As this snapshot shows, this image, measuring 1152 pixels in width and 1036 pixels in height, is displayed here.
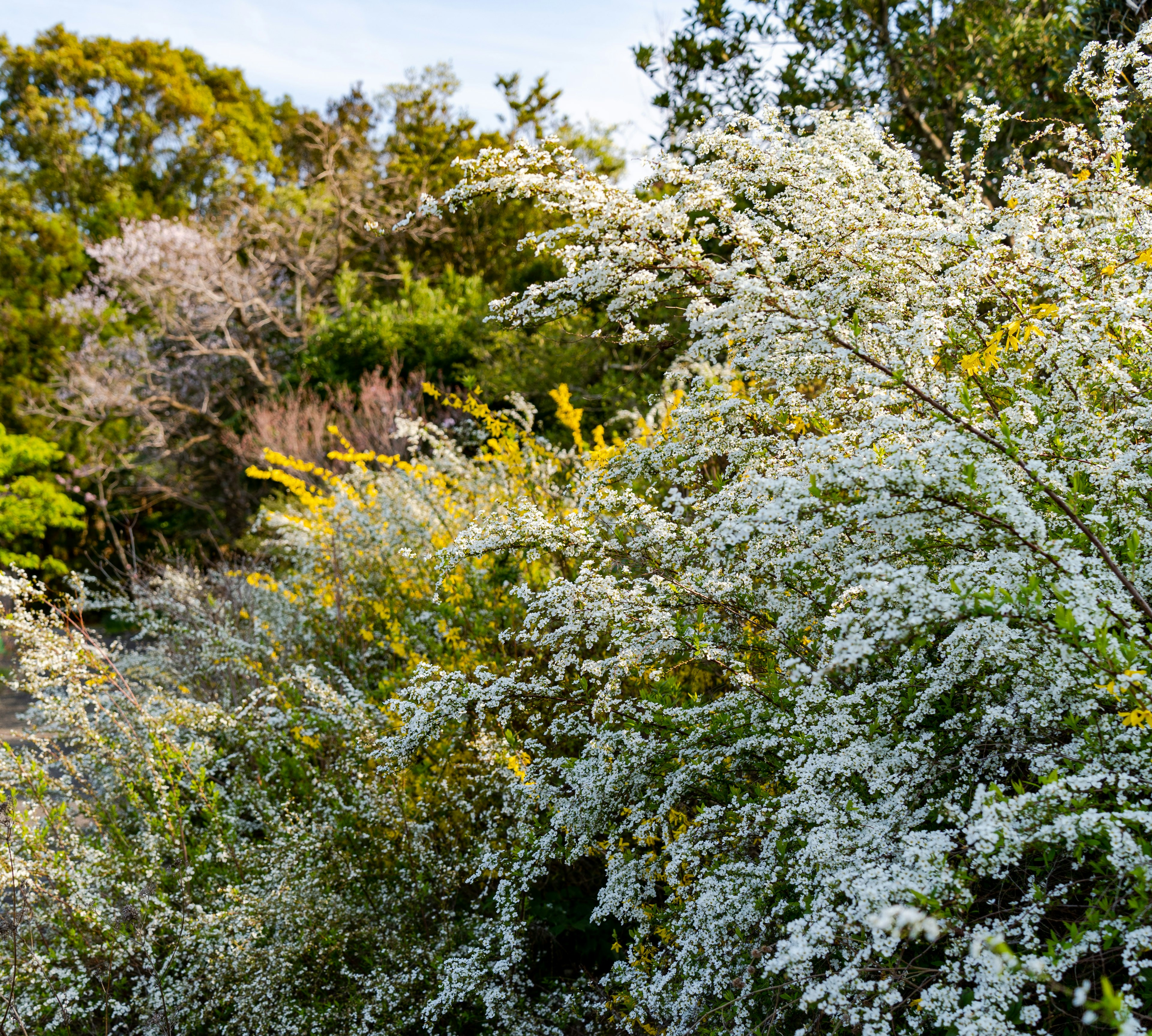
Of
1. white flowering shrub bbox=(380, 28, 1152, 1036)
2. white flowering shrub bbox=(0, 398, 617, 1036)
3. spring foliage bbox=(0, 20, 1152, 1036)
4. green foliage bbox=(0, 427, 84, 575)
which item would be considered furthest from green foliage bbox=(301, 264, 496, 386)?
white flowering shrub bbox=(380, 28, 1152, 1036)

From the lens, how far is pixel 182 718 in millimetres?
3797

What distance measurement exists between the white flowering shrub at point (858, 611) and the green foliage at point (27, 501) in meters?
9.85

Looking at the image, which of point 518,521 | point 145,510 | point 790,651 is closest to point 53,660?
point 518,521

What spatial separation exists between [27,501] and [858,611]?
457 inches

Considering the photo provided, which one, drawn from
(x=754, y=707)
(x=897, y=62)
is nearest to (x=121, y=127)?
(x=897, y=62)

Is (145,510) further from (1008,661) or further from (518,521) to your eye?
(1008,661)

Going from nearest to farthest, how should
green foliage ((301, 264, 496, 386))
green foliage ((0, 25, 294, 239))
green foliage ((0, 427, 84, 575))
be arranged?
green foliage ((0, 427, 84, 575)), green foliage ((301, 264, 496, 386)), green foliage ((0, 25, 294, 239))

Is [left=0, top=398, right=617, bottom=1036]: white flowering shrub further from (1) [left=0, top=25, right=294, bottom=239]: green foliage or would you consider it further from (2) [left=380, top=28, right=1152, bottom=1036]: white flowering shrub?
(1) [left=0, top=25, right=294, bottom=239]: green foliage

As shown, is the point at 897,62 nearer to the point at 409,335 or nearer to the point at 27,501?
the point at 409,335

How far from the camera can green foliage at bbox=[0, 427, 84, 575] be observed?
33.7 feet

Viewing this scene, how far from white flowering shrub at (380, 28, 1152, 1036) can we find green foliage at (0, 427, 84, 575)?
985 centimetres

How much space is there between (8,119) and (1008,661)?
76.9 ft

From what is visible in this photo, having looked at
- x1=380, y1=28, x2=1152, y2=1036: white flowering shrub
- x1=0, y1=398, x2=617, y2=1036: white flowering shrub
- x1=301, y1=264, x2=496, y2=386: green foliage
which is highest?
x1=301, y1=264, x2=496, y2=386: green foliage

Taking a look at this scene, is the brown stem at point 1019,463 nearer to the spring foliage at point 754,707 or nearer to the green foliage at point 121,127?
the spring foliage at point 754,707
